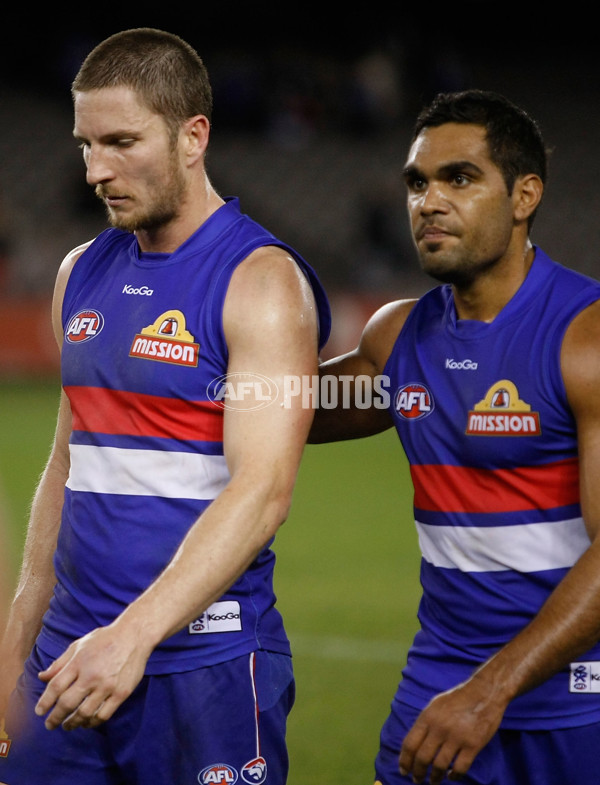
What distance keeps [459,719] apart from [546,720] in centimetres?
→ 41

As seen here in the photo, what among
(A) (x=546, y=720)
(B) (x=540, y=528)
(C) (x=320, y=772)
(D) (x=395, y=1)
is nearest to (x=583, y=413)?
(B) (x=540, y=528)

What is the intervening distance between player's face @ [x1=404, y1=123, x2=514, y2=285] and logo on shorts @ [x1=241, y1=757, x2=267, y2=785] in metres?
1.32

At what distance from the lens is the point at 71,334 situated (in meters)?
3.35

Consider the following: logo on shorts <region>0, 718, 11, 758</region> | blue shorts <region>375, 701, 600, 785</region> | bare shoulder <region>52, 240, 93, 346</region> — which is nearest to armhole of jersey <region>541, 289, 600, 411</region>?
blue shorts <region>375, 701, 600, 785</region>

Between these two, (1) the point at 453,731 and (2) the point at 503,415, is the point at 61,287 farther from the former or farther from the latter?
(1) the point at 453,731

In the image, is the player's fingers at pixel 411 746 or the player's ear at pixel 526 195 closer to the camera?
the player's fingers at pixel 411 746

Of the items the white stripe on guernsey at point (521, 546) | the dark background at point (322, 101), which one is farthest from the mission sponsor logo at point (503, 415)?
the dark background at point (322, 101)

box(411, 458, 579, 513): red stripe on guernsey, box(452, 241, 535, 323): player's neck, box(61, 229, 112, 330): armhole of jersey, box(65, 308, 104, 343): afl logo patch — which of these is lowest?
box(411, 458, 579, 513): red stripe on guernsey

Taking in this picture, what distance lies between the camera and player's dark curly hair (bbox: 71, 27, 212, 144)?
3.14m

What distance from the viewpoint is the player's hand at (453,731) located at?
278 cm

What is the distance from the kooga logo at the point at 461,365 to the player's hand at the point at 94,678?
117 centimetres

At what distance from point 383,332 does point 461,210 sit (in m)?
0.48

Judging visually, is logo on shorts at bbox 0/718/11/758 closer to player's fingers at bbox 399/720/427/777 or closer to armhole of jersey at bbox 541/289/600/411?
player's fingers at bbox 399/720/427/777

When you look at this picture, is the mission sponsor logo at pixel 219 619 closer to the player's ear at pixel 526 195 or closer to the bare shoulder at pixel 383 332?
the bare shoulder at pixel 383 332
